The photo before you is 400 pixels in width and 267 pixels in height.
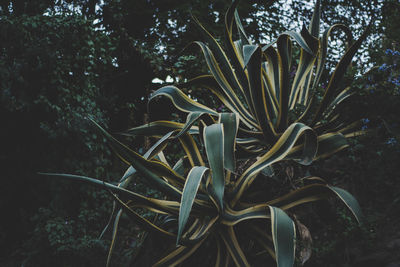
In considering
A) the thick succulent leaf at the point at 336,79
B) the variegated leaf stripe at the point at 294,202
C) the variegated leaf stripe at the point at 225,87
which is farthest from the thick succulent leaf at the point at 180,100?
the variegated leaf stripe at the point at 294,202

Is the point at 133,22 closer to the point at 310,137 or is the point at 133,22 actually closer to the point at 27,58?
the point at 27,58

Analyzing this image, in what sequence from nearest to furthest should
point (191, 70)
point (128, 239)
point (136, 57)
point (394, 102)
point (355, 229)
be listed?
point (394, 102) → point (355, 229) → point (128, 239) → point (191, 70) → point (136, 57)

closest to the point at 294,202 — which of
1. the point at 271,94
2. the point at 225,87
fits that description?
the point at 271,94

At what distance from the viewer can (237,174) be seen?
183 cm

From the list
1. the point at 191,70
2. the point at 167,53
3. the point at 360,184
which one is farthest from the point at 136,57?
the point at 360,184

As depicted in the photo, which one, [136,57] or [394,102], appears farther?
[136,57]

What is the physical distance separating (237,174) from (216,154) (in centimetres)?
19

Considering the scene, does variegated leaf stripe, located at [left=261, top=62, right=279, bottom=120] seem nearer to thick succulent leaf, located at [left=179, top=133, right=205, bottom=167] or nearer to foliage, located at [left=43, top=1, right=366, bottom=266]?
foliage, located at [left=43, top=1, right=366, bottom=266]

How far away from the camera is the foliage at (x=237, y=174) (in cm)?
169

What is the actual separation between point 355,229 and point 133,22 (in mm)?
4198

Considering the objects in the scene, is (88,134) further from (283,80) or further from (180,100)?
(283,80)

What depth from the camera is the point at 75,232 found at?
11.5 feet

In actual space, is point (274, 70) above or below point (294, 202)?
above

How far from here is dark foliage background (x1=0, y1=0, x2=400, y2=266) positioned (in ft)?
7.67
